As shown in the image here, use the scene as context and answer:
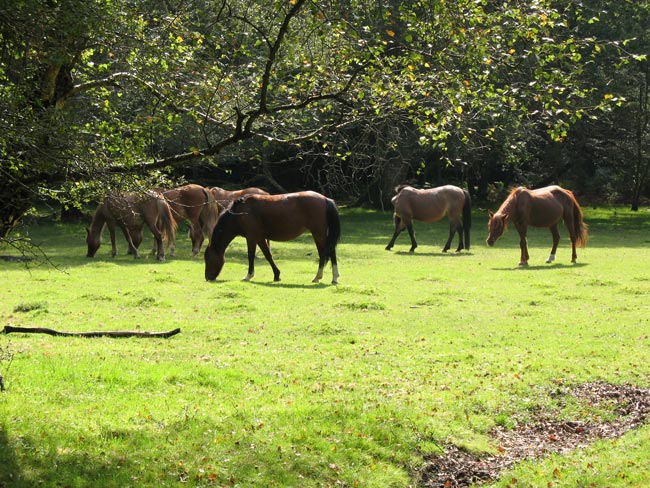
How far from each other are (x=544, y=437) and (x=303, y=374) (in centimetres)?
309

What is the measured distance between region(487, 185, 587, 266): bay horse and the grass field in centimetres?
408

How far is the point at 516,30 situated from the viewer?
902cm

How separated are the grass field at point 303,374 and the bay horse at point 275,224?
661mm

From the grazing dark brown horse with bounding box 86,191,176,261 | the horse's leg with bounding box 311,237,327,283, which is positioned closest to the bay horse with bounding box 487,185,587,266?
the horse's leg with bounding box 311,237,327,283

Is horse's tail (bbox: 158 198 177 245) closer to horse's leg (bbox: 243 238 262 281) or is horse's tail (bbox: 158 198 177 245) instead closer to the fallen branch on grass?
horse's leg (bbox: 243 238 262 281)

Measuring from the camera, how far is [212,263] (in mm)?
20859

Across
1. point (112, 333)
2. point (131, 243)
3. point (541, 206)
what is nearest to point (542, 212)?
point (541, 206)

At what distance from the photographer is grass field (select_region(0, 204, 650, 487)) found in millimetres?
8188

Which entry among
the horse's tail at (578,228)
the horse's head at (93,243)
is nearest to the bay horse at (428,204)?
the horse's tail at (578,228)

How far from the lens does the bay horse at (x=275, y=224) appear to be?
68.3 ft

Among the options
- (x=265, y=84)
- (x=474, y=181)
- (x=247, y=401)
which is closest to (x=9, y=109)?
(x=265, y=84)

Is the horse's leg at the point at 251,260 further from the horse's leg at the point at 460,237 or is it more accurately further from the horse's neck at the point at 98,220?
the horse's leg at the point at 460,237

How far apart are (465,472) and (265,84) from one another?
4166 millimetres

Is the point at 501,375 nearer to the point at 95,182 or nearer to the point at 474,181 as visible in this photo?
the point at 95,182
